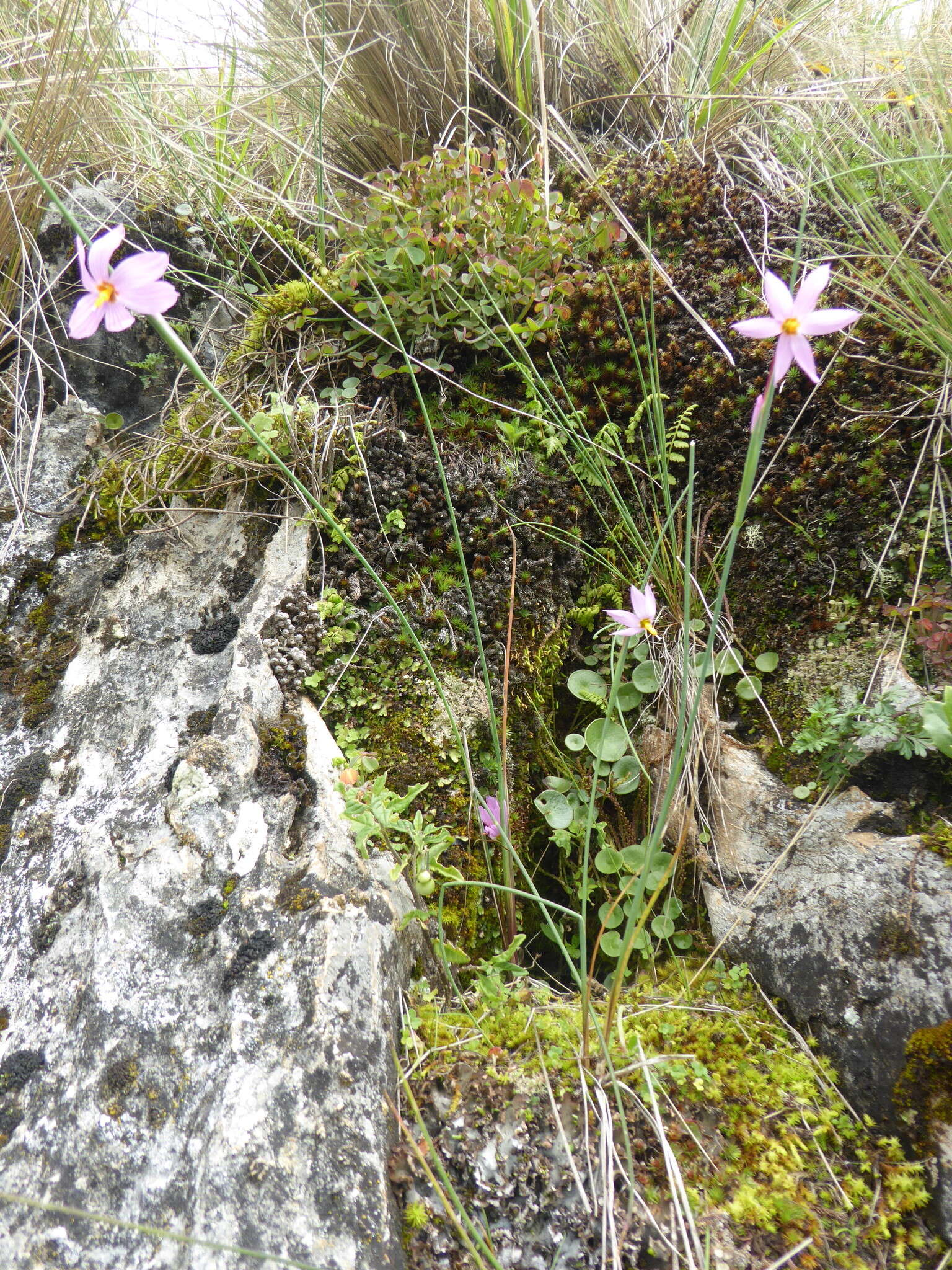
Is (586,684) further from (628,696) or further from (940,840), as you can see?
(940,840)

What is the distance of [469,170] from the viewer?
284 centimetres

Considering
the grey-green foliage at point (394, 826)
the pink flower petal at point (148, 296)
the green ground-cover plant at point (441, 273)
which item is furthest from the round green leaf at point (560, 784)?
the pink flower petal at point (148, 296)

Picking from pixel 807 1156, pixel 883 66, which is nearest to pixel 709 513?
pixel 807 1156

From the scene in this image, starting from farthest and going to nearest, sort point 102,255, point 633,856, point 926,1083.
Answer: point 633,856 → point 926,1083 → point 102,255

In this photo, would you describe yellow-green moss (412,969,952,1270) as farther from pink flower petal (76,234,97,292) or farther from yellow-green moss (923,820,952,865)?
pink flower petal (76,234,97,292)

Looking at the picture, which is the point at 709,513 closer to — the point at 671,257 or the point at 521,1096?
the point at 671,257

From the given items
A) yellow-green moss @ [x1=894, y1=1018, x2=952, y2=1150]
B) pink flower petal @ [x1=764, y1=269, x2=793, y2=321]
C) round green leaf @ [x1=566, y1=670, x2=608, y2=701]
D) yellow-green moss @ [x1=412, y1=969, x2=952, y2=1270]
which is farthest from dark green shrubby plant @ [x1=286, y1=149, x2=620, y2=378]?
yellow-green moss @ [x1=894, y1=1018, x2=952, y2=1150]

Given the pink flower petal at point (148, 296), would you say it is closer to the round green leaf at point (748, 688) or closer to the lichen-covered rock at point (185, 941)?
the lichen-covered rock at point (185, 941)

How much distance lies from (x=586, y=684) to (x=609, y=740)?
0.25m

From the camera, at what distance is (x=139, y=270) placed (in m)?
1.33

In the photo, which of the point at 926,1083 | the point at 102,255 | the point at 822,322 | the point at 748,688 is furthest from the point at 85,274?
the point at 926,1083

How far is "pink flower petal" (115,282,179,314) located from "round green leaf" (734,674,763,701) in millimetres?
2130

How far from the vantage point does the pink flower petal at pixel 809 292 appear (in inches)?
51.6

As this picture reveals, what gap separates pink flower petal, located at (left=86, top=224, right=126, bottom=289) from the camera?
1286mm
